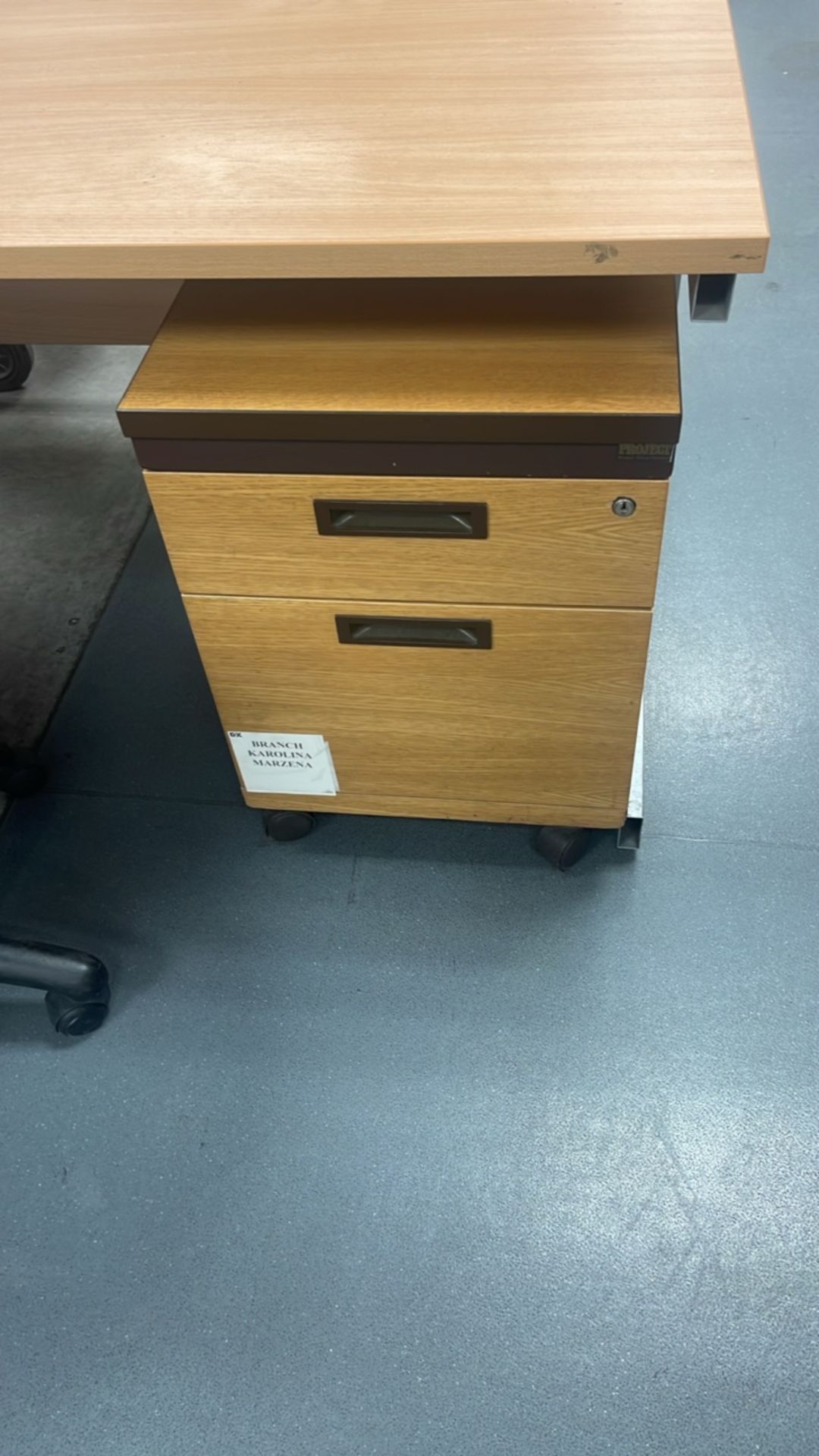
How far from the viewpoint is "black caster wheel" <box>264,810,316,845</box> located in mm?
1317

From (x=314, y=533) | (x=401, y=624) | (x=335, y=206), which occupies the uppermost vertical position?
(x=335, y=206)

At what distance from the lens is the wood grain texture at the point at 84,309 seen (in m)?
1.33

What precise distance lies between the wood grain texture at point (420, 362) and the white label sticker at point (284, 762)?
15.7 inches

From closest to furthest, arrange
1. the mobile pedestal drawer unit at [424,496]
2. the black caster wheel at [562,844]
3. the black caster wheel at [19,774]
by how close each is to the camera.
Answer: the mobile pedestal drawer unit at [424,496] < the black caster wheel at [562,844] < the black caster wheel at [19,774]

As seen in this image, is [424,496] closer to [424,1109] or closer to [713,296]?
[713,296]

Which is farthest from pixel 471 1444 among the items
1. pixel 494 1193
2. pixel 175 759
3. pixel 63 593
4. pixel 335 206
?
pixel 63 593

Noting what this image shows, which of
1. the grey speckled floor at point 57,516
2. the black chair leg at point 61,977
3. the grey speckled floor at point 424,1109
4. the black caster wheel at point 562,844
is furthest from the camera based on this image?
the grey speckled floor at point 57,516

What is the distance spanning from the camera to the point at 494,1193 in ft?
3.51

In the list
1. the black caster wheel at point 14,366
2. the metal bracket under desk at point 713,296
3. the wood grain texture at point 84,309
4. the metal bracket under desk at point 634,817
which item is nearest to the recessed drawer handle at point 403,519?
the metal bracket under desk at point 713,296

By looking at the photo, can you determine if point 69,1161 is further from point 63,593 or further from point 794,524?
point 794,524

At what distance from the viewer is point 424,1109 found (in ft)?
3.70

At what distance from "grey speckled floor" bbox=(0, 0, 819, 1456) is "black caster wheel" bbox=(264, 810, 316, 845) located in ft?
0.09

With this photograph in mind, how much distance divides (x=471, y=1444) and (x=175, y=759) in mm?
859

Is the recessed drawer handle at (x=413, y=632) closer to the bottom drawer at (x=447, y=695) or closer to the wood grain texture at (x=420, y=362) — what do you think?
the bottom drawer at (x=447, y=695)
